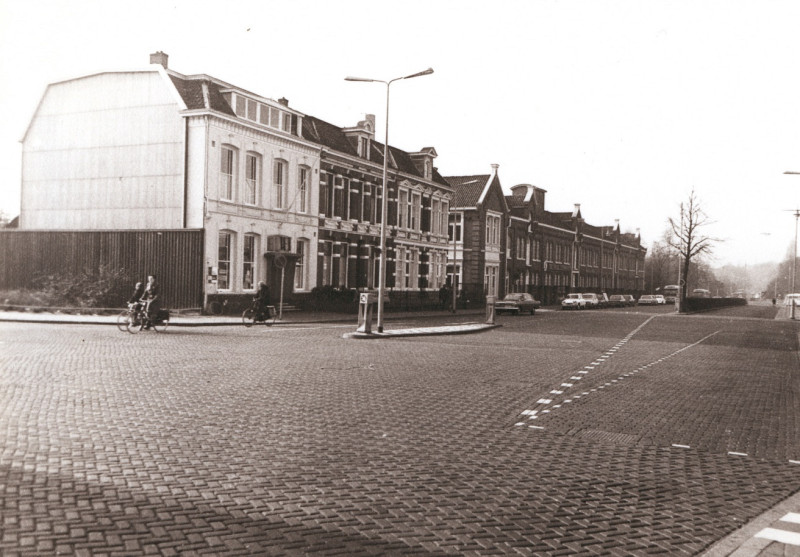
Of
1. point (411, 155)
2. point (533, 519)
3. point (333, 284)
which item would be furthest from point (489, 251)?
point (533, 519)

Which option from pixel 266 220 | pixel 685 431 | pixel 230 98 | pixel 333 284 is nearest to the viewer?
pixel 685 431

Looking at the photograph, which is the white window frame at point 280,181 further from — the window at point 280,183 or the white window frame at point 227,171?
the white window frame at point 227,171

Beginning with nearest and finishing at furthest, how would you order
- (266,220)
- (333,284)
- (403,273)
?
(266,220)
(333,284)
(403,273)

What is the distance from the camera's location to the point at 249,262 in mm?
34250

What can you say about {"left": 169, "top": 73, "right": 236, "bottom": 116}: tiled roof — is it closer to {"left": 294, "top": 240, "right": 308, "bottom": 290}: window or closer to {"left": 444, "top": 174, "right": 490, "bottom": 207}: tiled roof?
{"left": 294, "top": 240, "right": 308, "bottom": 290}: window

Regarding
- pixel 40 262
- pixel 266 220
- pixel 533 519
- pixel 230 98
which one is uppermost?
pixel 230 98

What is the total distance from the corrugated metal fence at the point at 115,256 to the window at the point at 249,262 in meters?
3.18

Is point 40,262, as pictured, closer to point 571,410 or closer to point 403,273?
point 403,273

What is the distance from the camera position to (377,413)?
378 inches

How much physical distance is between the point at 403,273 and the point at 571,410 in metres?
40.3

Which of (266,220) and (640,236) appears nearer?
(266,220)

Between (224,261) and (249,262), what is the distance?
1.85 meters

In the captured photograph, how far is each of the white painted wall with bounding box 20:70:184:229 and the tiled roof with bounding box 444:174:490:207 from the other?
3385 cm

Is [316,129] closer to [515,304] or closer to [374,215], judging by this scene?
[374,215]
